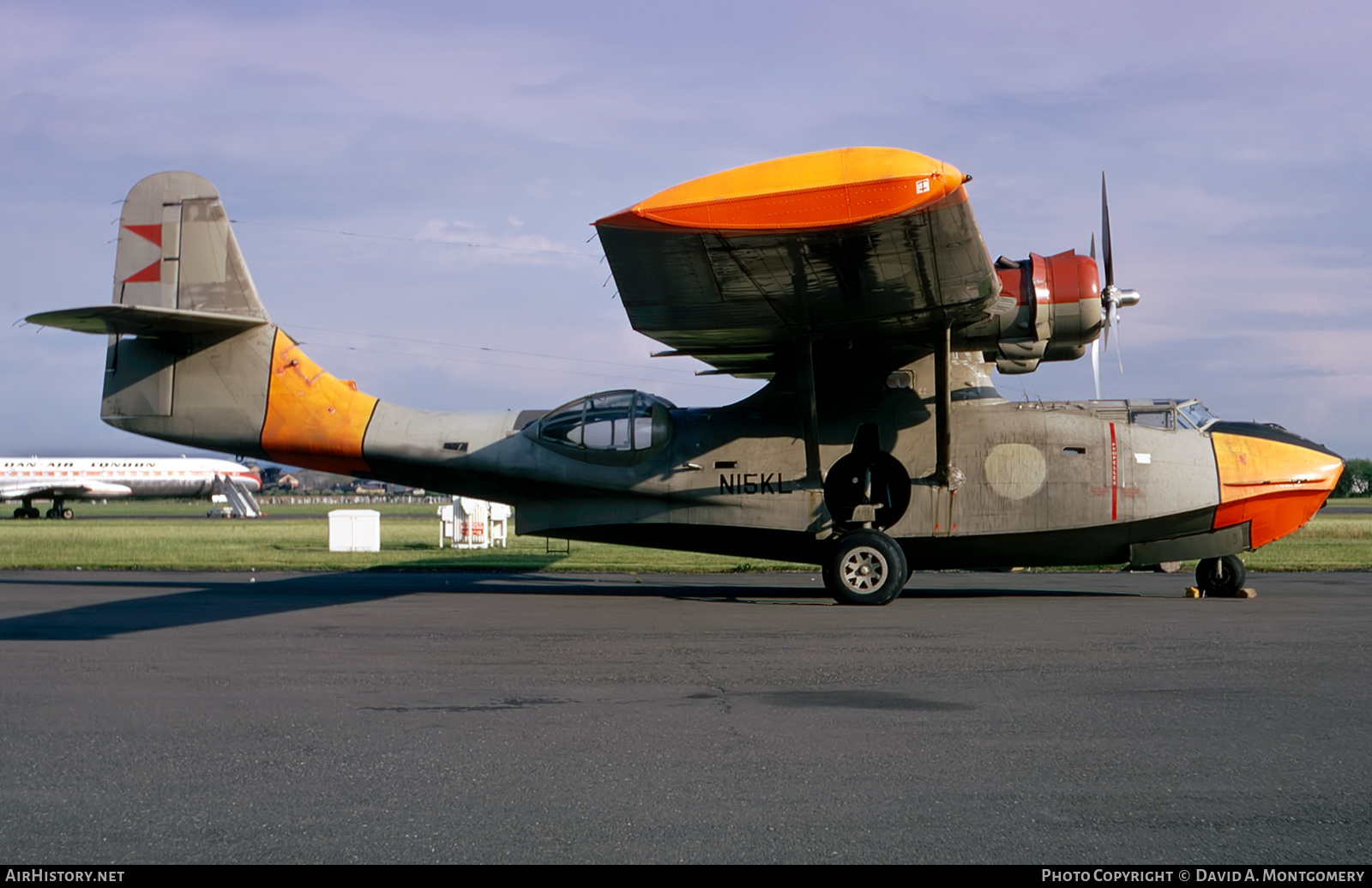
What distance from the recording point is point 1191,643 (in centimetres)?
888

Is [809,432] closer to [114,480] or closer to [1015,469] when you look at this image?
[1015,469]

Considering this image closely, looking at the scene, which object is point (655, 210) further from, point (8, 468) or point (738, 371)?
point (8, 468)

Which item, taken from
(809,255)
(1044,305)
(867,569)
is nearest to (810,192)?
(809,255)

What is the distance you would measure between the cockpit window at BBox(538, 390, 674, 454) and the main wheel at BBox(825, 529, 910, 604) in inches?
116

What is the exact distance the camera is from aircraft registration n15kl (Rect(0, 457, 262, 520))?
210 feet

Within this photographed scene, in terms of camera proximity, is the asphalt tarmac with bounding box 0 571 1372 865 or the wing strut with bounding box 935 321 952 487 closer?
the asphalt tarmac with bounding box 0 571 1372 865

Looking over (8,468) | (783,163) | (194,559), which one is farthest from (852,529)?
(8,468)

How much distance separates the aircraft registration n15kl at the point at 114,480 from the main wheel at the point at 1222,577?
2440 inches

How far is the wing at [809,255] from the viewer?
9.13m

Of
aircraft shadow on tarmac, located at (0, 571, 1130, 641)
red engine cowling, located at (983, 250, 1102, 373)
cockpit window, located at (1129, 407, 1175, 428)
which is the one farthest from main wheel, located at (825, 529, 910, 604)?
cockpit window, located at (1129, 407, 1175, 428)

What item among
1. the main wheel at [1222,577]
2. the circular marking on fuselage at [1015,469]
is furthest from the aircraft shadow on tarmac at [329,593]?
the circular marking on fuselage at [1015,469]

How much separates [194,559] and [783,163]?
1888 centimetres

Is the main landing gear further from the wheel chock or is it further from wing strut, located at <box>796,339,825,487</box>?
the wheel chock

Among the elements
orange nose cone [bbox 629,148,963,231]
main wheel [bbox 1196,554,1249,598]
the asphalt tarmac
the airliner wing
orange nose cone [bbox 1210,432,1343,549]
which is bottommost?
the asphalt tarmac
